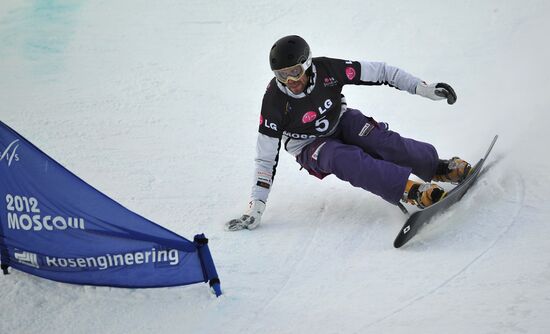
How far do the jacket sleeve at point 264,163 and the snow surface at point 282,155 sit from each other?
263 mm

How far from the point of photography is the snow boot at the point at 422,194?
4039 mm

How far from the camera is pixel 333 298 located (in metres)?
3.34

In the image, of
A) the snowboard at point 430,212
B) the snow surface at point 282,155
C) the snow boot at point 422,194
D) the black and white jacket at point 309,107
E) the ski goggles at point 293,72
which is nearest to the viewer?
the snow surface at point 282,155

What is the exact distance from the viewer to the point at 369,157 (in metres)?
4.22

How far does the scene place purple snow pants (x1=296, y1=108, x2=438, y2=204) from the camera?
13.5ft

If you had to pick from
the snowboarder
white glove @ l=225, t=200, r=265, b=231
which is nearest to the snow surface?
white glove @ l=225, t=200, r=265, b=231

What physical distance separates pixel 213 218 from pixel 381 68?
1644 mm

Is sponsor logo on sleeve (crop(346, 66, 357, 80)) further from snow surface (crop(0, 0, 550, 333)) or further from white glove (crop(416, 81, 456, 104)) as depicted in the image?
snow surface (crop(0, 0, 550, 333))

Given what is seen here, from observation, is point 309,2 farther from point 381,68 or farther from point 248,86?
point 381,68

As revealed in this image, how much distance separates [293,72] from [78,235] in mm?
1732

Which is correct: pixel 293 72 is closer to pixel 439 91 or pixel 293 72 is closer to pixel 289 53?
pixel 289 53

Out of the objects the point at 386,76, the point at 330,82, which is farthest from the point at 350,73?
the point at 386,76

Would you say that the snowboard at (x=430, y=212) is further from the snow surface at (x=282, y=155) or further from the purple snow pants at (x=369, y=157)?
the purple snow pants at (x=369, y=157)

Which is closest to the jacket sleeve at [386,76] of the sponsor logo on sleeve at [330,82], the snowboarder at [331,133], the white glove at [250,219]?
the snowboarder at [331,133]
